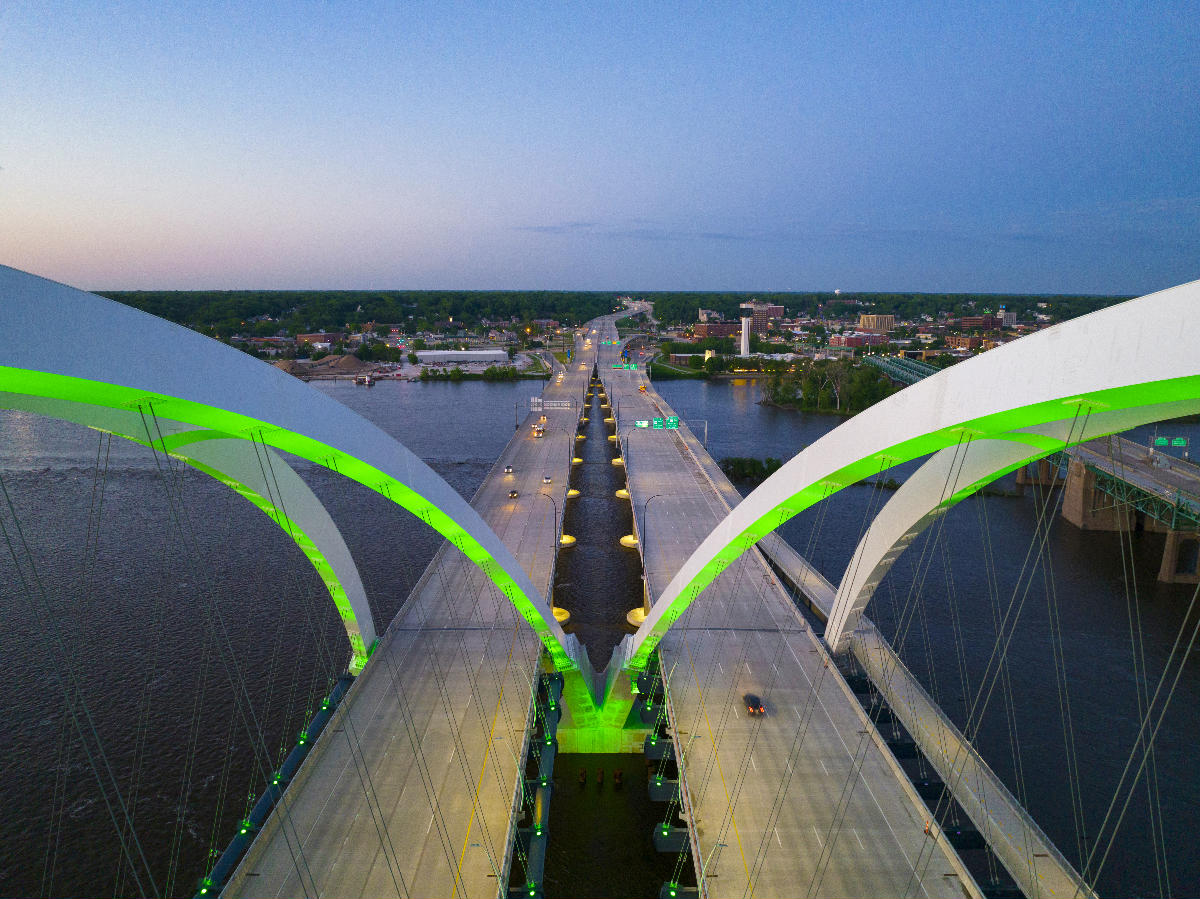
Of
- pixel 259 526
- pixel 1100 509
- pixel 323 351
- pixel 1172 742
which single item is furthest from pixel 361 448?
pixel 323 351

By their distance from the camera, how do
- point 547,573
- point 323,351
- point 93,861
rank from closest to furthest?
point 93,861, point 547,573, point 323,351

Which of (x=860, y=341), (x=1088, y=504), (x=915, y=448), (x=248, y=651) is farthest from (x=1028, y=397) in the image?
(x=860, y=341)

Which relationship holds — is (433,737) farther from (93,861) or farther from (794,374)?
(794,374)

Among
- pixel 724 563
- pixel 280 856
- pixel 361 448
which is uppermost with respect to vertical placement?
pixel 361 448

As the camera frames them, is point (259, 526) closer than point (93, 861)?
No

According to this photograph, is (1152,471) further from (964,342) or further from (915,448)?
(964,342)

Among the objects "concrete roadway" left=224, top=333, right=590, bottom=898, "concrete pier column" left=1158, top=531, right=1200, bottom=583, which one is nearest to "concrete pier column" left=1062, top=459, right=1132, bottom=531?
"concrete pier column" left=1158, top=531, right=1200, bottom=583
